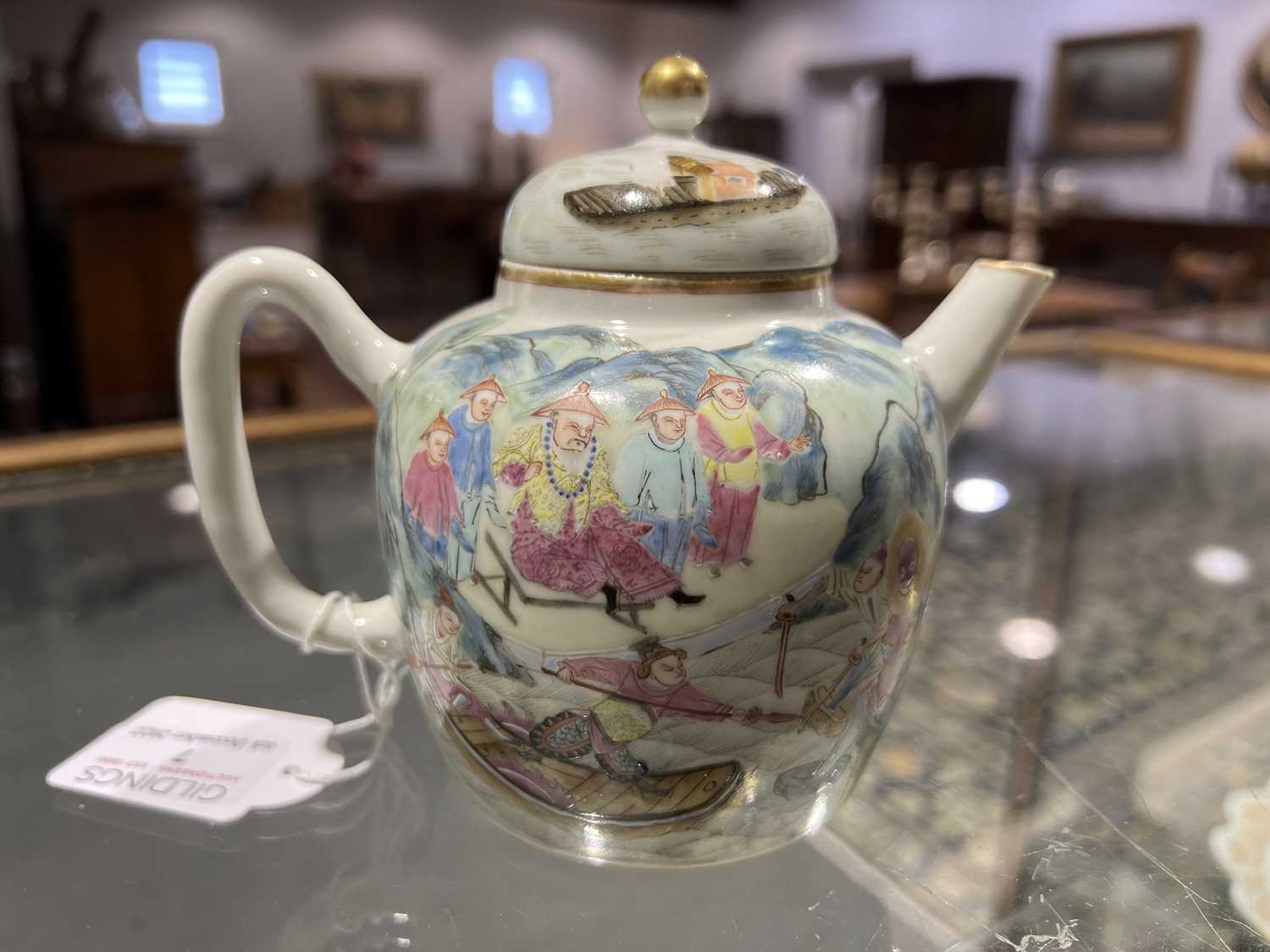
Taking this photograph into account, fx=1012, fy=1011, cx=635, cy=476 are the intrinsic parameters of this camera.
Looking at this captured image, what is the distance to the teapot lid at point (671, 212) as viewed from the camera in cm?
47

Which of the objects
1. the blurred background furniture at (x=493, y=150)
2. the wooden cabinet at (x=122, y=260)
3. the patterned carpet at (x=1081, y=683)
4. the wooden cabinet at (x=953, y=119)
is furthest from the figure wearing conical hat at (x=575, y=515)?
the wooden cabinet at (x=953, y=119)

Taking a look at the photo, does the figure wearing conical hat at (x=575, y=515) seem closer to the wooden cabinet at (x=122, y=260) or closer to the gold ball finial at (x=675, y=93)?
the gold ball finial at (x=675, y=93)

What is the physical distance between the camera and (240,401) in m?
0.52

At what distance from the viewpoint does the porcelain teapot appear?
0.43 meters

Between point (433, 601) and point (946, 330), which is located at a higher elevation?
point (946, 330)

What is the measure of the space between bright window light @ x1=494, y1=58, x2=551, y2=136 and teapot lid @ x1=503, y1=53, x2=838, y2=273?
19.9 ft

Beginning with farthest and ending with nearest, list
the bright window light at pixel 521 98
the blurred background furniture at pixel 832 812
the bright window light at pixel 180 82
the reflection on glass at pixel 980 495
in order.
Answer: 1. the bright window light at pixel 521 98
2. the bright window light at pixel 180 82
3. the reflection on glass at pixel 980 495
4. the blurred background furniture at pixel 832 812

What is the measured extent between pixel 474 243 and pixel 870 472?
563cm

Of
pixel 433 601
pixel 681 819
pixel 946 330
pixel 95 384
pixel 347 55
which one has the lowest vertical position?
pixel 95 384

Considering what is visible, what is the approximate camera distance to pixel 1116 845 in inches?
23.9

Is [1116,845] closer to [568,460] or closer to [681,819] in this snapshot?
[681,819]

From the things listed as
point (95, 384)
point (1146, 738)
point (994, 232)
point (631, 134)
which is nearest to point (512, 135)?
point (631, 134)

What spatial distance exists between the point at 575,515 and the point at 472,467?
0.18 ft

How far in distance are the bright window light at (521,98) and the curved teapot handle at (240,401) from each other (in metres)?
6.04
